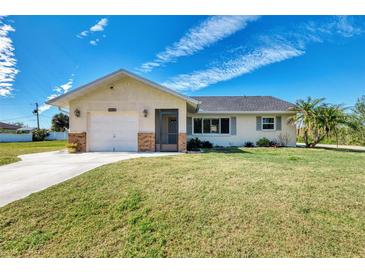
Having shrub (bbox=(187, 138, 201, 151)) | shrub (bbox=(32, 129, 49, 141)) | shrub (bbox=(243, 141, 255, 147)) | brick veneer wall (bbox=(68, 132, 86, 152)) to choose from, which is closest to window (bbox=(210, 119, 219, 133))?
shrub (bbox=(187, 138, 201, 151))

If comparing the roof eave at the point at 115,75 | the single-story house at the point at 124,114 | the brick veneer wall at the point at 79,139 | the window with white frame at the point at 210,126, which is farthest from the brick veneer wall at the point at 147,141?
the window with white frame at the point at 210,126

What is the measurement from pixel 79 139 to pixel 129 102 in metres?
3.66

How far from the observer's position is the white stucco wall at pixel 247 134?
53.4ft

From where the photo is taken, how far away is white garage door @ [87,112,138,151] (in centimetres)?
1205

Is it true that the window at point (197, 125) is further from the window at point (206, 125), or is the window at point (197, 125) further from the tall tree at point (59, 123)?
the tall tree at point (59, 123)

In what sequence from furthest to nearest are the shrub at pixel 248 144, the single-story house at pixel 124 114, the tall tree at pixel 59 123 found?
the tall tree at pixel 59 123, the shrub at pixel 248 144, the single-story house at pixel 124 114

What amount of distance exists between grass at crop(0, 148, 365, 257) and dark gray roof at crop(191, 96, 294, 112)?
1166 centimetres

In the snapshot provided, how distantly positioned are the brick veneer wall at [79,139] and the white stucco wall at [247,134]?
777cm

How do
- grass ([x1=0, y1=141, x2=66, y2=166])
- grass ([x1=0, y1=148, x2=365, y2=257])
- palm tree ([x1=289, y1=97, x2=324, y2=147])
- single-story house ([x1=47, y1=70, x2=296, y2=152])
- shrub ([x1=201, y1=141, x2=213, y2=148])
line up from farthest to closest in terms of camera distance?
shrub ([x1=201, y1=141, x2=213, y2=148]), palm tree ([x1=289, y1=97, x2=324, y2=147]), single-story house ([x1=47, y1=70, x2=296, y2=152]), grass ([x1=0, y1=141, x2=66, y2=166]), grass ([x1=0, y1=148, x2=365, y2=257])

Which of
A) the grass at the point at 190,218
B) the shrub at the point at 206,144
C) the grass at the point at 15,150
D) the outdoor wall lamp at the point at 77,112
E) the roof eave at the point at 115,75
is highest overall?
the roof eave at the point at 115,75

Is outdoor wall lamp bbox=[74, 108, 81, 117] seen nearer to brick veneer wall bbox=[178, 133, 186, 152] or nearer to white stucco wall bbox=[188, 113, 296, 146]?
brick veneer wall bbox=[178, 133, 186, 152]

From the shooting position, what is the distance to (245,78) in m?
17.7

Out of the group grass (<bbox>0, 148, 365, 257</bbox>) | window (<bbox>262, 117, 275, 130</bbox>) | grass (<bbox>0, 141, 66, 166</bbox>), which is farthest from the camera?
window (<bbox>262, 117, 275, 130</bbox>)
